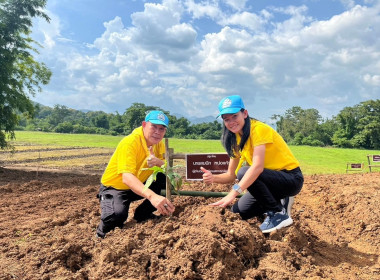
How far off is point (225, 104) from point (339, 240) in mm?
2455

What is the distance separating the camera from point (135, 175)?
11.5 feet

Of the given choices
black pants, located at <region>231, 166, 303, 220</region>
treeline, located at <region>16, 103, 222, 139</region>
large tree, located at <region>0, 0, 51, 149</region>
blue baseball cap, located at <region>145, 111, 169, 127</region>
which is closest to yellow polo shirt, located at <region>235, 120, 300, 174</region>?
black pants, located at <region>231, 166, 303, 220</region>

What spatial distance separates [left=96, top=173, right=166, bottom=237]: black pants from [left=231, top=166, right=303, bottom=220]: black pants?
3.85ft

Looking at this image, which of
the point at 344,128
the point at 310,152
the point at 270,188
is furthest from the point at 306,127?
the point at 270,188

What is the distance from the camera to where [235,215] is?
3.43 m

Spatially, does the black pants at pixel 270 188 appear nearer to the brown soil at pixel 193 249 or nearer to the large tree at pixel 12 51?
the brown soil at pixel 193 249

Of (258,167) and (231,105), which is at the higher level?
(231,105)

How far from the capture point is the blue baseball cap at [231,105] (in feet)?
10.2

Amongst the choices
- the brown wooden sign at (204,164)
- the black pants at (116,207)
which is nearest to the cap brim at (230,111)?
the brown wooden sign at (204,164)

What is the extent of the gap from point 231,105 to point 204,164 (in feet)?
3.84

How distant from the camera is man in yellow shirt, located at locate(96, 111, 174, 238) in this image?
3.33 metres

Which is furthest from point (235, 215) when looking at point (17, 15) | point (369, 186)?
point (17, 15)

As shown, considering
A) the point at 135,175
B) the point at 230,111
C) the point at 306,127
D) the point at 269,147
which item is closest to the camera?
the point at 230,111

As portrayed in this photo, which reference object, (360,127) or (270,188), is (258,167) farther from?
(360,127)
